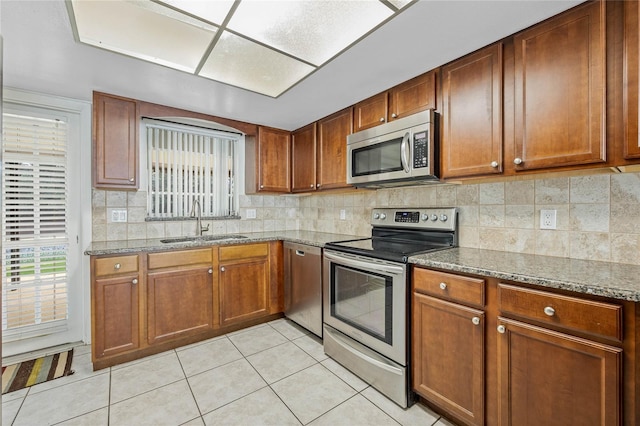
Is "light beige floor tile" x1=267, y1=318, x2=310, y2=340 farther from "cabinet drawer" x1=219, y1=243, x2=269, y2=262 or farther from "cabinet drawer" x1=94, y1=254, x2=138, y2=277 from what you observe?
"cabinet drawer" x1=94, y1=254, x2=138, y2=277

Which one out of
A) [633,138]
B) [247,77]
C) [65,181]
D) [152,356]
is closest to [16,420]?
[152,356]

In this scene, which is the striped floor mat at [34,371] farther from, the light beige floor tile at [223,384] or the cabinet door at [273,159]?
the cabinet door at [273,159]

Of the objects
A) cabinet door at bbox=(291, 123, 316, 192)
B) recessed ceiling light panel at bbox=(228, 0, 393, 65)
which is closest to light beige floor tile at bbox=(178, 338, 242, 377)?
cabinet door at bbox=(291, 123, 316, 192)

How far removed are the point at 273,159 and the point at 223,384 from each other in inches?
88.2

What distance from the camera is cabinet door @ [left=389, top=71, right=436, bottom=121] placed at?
1.97 meters

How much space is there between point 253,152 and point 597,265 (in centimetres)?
294

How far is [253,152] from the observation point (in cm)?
325

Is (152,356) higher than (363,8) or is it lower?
lower

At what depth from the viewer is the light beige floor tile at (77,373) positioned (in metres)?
1.95

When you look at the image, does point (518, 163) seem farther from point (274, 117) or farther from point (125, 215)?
point (125, 215)

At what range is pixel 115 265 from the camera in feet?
7.12

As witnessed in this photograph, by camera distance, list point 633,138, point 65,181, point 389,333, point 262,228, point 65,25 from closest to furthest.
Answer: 1. point 633,138
2. point 65,25
3. point 389,333
4. point 65,181
5. point 262,228

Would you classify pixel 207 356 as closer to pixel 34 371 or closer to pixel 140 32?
pixel 34 371

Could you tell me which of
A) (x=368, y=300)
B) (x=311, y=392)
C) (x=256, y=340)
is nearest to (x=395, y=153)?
(x=368, y=300)
